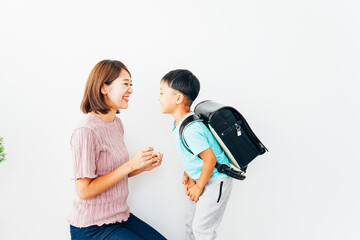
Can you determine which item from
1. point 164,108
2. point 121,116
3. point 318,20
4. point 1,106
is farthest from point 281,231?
point 1,106

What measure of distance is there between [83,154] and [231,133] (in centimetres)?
75

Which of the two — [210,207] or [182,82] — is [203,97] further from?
[210,207]

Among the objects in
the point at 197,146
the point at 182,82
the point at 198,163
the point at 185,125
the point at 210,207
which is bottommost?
the point at 210,207

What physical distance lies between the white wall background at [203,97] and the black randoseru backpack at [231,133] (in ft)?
1.40

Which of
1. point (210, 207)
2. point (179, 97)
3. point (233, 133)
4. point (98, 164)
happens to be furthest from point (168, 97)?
point (210, 207)

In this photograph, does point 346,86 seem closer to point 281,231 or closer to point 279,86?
point 279,86

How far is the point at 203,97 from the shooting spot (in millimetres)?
1767

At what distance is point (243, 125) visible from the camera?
4.41 ft

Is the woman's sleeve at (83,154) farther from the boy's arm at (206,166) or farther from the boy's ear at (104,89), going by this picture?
the boy's arm at (206,166)

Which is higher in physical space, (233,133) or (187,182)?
(233,133)

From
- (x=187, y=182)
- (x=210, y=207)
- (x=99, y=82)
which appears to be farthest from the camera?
(x=187, y=182)

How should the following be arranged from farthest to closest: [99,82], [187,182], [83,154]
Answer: [187,182] < [99,82] < [83,154]

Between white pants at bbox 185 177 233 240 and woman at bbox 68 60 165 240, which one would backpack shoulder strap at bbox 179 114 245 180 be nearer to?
white pants at bbox 185 177 233 240

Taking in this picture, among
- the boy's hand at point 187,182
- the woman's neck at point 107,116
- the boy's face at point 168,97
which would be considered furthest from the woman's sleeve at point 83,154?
the boy's hand at point 187,182
